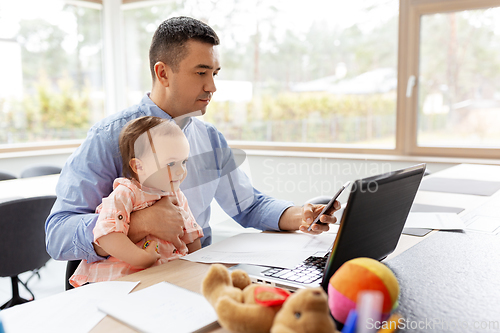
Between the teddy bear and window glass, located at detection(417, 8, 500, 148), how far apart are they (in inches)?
126

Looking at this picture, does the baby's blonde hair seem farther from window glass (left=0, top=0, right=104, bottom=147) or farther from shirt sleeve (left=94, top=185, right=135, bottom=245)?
window glass (left=0, top=0, right=104, bottom=147)

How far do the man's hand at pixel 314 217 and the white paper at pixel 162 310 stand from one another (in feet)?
1.69

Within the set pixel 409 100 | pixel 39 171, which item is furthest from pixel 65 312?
pixel 409 100

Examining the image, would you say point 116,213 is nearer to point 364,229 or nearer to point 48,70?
point 364,229

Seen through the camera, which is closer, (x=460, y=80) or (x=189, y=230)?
(x=189, y=230)

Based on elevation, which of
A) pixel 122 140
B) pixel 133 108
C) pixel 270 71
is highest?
pixel 270 71

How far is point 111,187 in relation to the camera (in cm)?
127

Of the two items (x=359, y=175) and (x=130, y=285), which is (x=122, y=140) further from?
(x=359, y=175)

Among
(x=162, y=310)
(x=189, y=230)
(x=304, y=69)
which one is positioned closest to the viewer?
(x=162, y=310)

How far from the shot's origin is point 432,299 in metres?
0.81

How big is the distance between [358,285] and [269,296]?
0.47ft

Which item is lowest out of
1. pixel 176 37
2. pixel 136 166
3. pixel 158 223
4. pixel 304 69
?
pixel 158 223

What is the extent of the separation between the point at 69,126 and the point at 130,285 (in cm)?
427

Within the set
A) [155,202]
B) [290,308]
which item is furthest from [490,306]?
[155,202]
